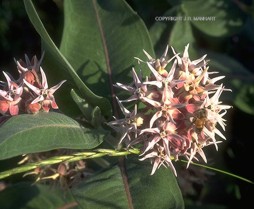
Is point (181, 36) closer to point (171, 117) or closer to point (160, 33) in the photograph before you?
point (160, 33)

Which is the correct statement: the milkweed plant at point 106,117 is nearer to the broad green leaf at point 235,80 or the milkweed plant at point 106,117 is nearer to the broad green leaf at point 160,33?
the broad green leaf at point 160,33

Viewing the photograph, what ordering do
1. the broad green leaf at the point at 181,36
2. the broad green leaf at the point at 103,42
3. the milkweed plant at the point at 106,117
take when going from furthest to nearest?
1. the broad green leaf at the point at 181,36
2. the broad green leaf at the point at 103,42
3. the milkweed plant at the point at 106,117

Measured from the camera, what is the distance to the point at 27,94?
5.10 feet

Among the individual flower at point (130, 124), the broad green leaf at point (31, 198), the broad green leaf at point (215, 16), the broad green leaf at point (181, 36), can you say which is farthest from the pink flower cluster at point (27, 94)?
the broad green leaf at point (215, 16)

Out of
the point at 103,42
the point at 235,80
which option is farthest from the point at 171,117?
the point at 235,80

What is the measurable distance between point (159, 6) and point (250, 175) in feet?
2.71

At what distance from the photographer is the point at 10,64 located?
2756 mm

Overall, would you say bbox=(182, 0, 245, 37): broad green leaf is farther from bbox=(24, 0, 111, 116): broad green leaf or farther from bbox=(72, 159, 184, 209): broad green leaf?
bbox=(72, 159, 184, 209): broad green leaf

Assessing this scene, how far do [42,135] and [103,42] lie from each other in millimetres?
521

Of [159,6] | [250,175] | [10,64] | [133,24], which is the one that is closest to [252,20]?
[159,6]

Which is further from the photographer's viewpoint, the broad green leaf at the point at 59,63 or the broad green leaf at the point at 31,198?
the broad green leaf at the point at 31,198

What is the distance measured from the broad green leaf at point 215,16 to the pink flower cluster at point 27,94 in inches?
39.0

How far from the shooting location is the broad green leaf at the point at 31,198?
207 centimetres

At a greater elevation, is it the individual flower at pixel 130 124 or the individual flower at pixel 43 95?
the individual flower at pixel 43 95
